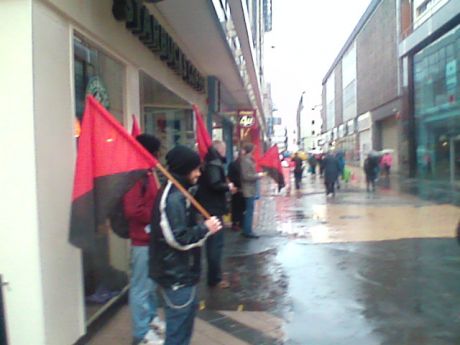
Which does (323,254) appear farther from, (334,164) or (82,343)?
(334,164)

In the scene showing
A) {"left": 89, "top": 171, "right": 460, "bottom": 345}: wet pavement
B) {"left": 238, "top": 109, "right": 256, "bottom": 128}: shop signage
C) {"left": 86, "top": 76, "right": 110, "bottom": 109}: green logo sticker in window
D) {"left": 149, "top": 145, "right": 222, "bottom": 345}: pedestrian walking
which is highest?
{"left": 238, "top": 109, "right": 256, "bottom": 128}: shop signage

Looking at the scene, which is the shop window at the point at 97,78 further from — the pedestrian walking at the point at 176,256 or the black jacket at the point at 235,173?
the black jacket at the point at 235,173

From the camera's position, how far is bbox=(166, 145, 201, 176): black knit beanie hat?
360cm

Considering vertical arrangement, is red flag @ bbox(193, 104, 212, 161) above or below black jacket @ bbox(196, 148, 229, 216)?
above

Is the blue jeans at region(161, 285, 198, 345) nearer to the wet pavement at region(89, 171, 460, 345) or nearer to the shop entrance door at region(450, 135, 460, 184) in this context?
Result: the wet pavement at region(89, 171, 460, 345)

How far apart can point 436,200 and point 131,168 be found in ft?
51.3

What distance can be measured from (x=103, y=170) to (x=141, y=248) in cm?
84

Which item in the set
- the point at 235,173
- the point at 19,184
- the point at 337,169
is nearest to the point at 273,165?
the point at 235,173

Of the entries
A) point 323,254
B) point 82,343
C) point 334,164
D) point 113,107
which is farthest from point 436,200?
point 82,343

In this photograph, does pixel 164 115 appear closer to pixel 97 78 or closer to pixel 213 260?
pixel 213 260

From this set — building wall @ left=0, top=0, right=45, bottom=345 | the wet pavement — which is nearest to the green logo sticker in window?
building wall @ left=0, top=0, right=45, bottom=345

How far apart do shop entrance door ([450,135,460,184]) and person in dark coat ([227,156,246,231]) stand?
16.0 metres

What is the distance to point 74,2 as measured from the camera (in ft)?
14.6

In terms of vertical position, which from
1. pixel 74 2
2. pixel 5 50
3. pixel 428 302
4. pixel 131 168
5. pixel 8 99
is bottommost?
pixel 428 302
